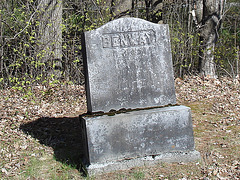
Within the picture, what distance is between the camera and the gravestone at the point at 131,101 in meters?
4.13

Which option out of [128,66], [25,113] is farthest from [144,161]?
[25,113]

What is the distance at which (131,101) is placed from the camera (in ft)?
14.2

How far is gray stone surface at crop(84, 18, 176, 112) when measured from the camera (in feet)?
13.7

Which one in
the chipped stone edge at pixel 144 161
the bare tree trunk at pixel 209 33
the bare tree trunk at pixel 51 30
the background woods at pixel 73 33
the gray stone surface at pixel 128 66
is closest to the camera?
the chipped stone edge at pixel 144 161

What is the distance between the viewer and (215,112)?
658cm

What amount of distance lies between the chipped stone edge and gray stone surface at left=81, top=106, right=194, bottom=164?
0.18 ft

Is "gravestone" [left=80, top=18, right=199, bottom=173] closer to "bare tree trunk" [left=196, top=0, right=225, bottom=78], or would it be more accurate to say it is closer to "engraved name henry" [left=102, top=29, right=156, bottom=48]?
"engraved name henry" [left=102, top=29, right=156, bottom=48]

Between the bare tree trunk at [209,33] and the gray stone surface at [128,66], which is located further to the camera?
the bare tree trunk at [209,33]

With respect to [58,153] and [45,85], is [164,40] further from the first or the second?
→ [45,85]

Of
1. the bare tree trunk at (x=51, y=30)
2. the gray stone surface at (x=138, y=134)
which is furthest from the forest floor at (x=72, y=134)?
the bare tree trunk at (x=51, y=30)

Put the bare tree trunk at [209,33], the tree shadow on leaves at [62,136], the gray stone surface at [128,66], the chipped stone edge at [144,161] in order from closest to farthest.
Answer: the chipped stone edge at [144,161]
the gray stone surface at [128,66]
the tree shadow on leaves at [62,136]
the bare tree trunk at [209,33]

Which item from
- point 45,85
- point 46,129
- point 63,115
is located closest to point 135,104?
point 46,129

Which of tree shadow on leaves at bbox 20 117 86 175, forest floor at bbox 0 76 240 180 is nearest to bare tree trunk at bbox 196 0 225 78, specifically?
forest floor at bbox 0 76 240 180

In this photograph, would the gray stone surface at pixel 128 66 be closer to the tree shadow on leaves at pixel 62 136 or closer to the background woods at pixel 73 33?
the tree shadow on leaves at pixel 62 136
